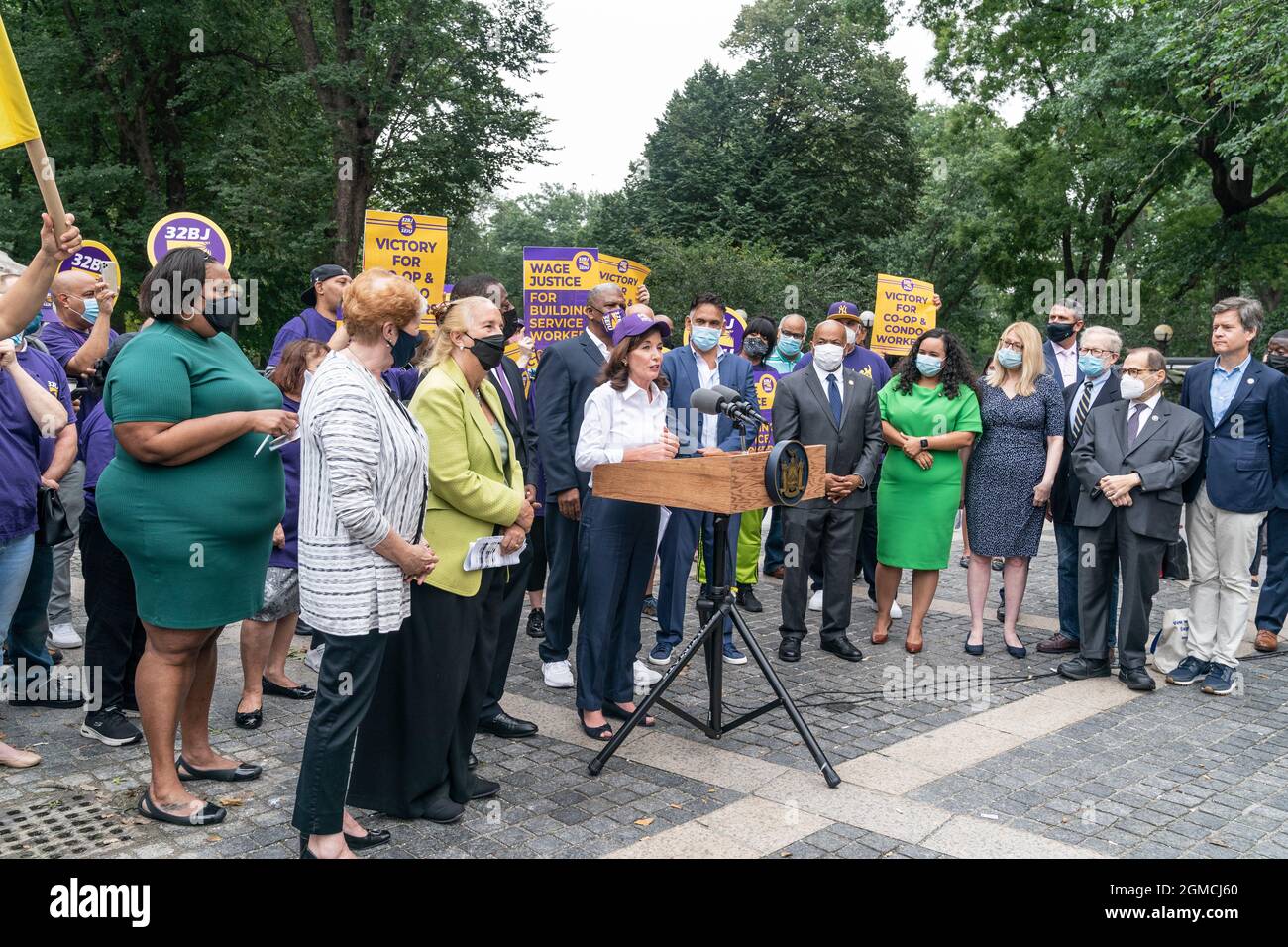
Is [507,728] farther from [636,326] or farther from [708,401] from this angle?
[636,326]

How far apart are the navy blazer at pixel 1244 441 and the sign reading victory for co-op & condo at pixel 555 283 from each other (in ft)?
17.0

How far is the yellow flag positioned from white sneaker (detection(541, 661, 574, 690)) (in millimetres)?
3935

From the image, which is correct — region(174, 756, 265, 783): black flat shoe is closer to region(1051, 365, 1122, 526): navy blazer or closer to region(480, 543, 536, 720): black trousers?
region(480, 543, 536, 720): black trousers

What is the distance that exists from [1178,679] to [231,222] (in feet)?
71.3

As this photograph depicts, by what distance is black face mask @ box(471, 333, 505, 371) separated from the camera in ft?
14.4

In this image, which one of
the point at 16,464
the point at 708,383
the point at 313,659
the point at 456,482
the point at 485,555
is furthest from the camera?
the point at 708,383

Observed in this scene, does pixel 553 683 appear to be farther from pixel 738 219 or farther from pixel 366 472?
pixel 738 219

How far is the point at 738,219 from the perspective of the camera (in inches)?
1278

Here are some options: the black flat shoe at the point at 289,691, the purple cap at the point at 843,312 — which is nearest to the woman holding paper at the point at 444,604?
the black flat shoe at the point at 289,691

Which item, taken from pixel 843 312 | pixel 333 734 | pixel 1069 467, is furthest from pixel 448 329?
pixel 843 312

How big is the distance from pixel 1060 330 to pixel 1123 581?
87.5 inches

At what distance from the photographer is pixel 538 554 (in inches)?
297

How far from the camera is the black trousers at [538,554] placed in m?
7.33

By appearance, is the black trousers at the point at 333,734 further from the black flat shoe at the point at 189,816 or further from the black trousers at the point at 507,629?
the black trousers at the point at 507,629
